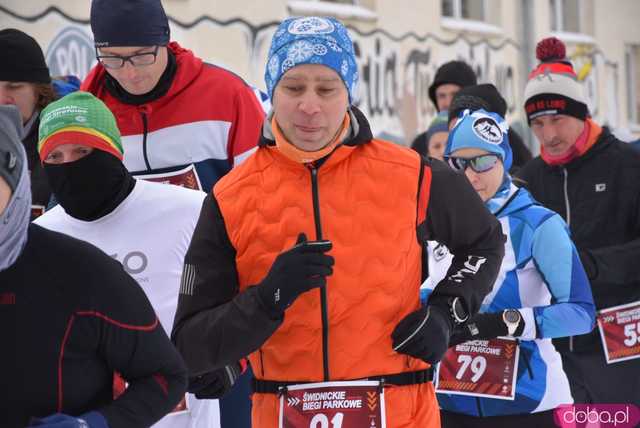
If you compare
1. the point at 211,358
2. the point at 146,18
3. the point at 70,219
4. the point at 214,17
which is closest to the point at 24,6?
the point at 214,17

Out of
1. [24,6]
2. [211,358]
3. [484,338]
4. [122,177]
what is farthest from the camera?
[24,6]

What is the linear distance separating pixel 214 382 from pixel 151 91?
1548mm

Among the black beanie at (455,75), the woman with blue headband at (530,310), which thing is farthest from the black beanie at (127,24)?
the black beanie at (455,75)

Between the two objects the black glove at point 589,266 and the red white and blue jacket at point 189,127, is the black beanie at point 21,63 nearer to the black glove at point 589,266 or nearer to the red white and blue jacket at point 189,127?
the red white and blue jacket at point 189,127

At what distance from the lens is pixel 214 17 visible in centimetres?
1092

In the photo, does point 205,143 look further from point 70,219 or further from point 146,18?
point 70,219

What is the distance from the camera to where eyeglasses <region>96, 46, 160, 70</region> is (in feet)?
14.5

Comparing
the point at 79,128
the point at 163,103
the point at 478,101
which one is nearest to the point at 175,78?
the point at 163,103

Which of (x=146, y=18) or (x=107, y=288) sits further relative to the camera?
(x=146, y=18)

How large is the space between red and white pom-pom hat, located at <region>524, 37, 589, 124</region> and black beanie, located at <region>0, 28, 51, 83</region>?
227cm

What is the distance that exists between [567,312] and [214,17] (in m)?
7.13

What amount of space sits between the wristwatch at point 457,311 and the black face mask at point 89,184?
118 centimetres

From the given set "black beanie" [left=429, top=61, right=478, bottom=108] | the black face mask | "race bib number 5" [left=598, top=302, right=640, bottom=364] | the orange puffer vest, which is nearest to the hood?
the black face mask

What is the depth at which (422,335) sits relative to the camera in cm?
310
